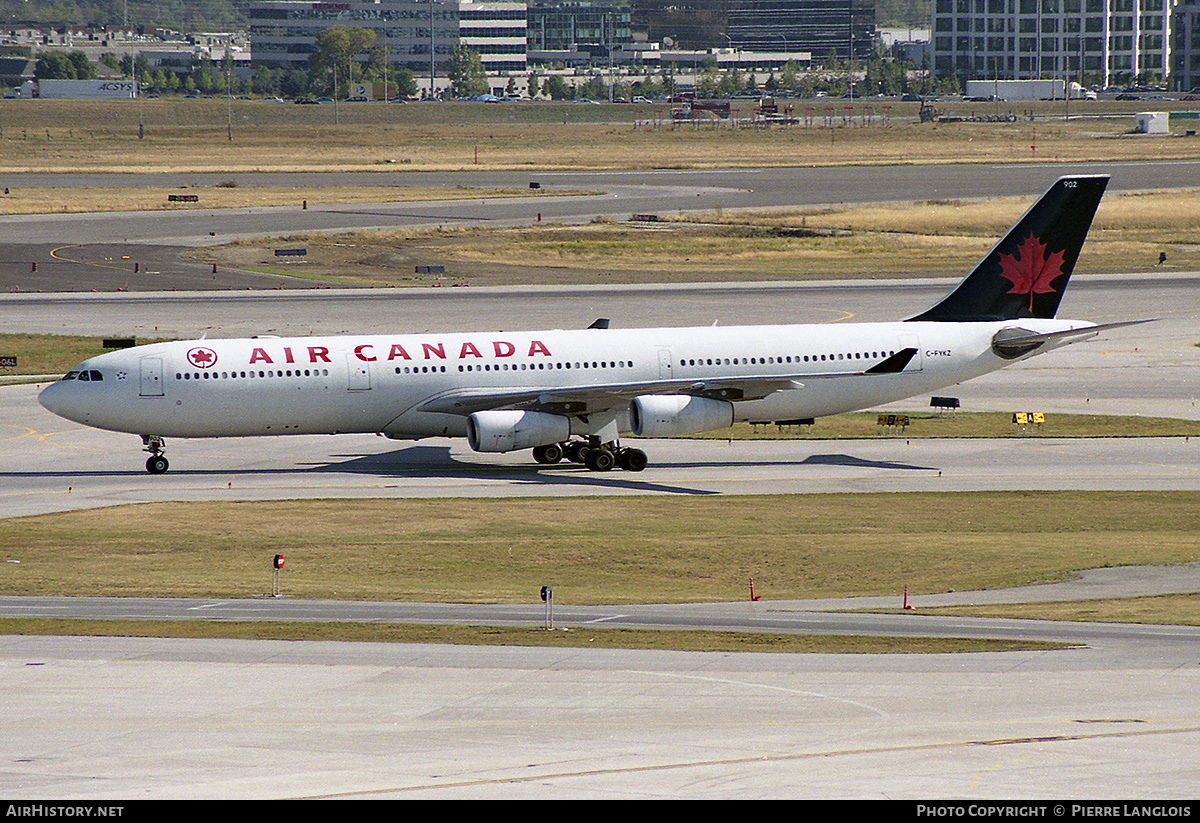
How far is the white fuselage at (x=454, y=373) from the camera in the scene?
180 feet

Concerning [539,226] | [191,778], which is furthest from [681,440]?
[539,226]


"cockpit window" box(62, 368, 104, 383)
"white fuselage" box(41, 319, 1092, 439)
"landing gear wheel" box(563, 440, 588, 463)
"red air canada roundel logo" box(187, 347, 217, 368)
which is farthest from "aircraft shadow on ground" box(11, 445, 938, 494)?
"red air canada roundel logo" box(187, 347, 217, 368)

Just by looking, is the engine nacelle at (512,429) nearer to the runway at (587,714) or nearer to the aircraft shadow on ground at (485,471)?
the aircraft shadow on ground at (485,471)

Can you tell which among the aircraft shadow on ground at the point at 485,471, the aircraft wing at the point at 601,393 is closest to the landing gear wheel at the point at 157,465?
the aircraft shadow on ground at the point at 485,471

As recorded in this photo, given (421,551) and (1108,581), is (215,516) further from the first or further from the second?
(1108,581)

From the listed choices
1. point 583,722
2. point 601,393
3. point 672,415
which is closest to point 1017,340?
point 672,415

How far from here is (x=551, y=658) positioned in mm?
32000

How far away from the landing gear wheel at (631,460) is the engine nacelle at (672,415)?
1.54 metres

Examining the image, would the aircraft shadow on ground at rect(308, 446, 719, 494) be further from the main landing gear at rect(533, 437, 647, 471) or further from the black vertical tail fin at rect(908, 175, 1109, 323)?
the black vertical tail fin at rect(908, 175, 1109, 323)

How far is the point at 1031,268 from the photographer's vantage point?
204 ft

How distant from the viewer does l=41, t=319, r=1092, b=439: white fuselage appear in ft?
180

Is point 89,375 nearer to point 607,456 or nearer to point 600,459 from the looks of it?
point 600,459

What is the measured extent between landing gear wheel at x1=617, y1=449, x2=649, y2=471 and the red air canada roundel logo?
15439 millimetres

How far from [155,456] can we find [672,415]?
19.4 meters
